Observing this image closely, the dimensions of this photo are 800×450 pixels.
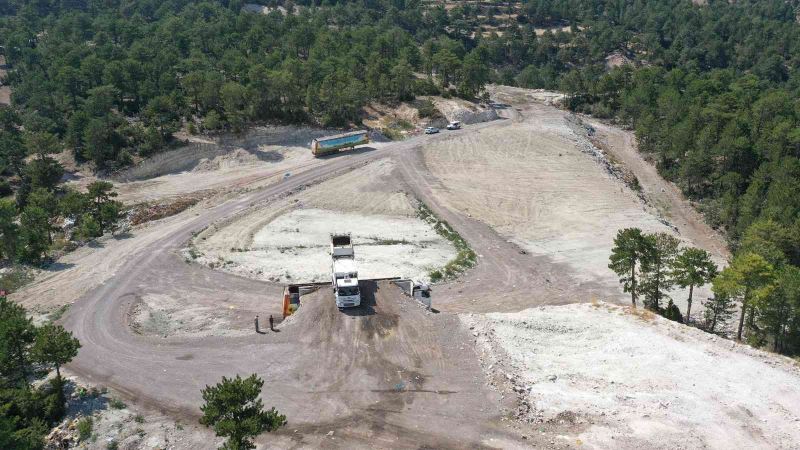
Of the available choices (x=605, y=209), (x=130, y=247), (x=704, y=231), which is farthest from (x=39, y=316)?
(x=704, y=231)

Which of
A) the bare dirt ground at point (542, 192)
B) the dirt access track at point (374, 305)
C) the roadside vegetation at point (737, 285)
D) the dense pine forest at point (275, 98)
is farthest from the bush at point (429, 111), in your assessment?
the roadside vegetation at point (737, 285)

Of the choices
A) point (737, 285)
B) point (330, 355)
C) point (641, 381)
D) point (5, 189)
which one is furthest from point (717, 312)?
point (5, 189)

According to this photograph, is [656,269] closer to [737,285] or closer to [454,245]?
[737,285]

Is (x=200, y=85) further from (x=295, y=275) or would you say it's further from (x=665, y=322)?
(x=665, y=322)

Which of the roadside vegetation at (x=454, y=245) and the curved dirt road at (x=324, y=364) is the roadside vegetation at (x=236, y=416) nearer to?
the curved dirt road at (x=324, y=364)

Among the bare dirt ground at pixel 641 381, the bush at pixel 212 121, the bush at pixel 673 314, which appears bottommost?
the bush at pixel 673 314
